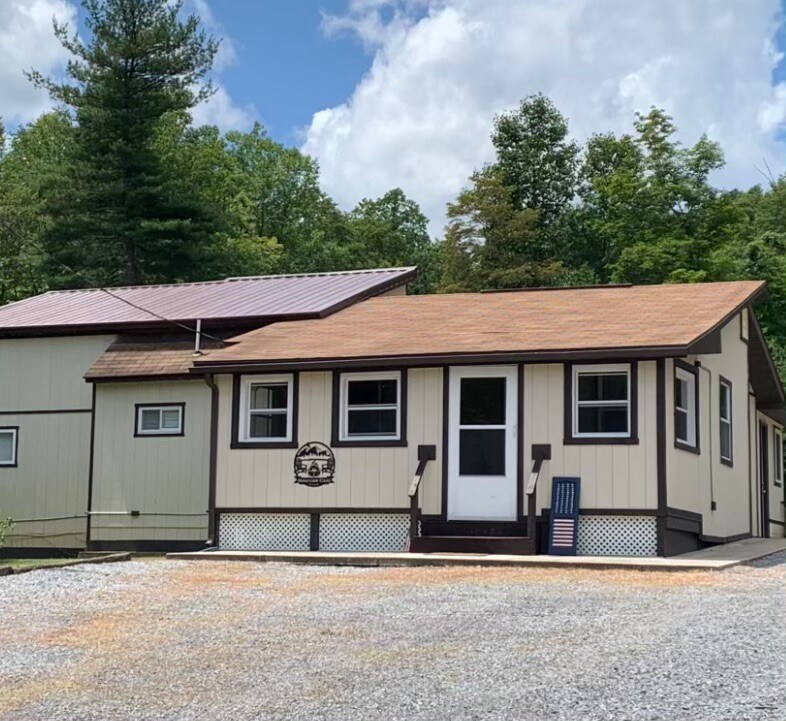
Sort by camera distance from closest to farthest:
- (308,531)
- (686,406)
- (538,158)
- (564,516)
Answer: (564,516)
(686,406)
(308,531)
(538,158)

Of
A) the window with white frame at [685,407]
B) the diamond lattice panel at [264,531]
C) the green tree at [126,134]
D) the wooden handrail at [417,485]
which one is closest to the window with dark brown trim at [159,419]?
the diamond lattice panel at [264,531]

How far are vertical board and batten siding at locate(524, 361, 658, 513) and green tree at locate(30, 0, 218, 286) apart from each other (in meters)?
22.9

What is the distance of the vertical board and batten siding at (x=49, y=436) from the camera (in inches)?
794

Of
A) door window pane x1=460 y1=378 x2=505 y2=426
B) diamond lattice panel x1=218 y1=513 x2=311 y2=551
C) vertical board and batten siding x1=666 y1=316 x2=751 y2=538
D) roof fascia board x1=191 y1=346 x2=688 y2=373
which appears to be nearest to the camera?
roof fascia board x1=191 y1=346 x2=688 y2=373

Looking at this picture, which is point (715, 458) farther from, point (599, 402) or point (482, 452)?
point (482, 452)

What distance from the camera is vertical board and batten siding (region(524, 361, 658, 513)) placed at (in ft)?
49.6

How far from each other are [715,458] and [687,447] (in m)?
1.73

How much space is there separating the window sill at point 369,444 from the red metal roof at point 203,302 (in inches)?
135

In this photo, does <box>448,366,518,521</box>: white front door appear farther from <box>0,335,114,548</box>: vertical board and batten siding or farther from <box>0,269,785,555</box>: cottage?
<box>0,335,114,548</box>: vertical board and batten siding

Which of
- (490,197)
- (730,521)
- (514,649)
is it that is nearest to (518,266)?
(490,197)

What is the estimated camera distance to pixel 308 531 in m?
16.8

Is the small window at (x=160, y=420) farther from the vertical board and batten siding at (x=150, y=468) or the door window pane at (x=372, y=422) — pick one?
the door window pane at (x=372, y=422)

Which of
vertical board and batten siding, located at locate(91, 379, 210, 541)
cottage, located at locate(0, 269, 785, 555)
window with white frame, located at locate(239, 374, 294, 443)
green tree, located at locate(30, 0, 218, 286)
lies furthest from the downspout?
green tree, located at locate(30, 0, 218, 286)

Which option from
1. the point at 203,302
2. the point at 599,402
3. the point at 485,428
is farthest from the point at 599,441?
the point at 203,302
